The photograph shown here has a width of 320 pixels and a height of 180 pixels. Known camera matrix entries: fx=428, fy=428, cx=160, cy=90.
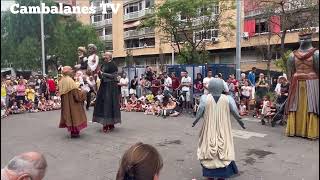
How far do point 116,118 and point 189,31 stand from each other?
1333cm

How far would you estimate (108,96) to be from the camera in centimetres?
933

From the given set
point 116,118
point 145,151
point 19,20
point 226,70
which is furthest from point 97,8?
point 145,151

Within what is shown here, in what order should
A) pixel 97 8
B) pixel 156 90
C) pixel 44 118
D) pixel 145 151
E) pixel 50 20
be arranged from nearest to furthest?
pixel 145 151
pixel 44 118
pixel 156 90
pixel 50 20
pixel 97 8

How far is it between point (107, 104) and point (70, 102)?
98 centimetres

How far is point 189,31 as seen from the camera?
2208 centimetres

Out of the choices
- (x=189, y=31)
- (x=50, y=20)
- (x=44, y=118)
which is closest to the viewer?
(x=44, y=118)

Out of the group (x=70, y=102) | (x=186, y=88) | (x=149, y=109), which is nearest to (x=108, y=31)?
(x=186, y=88)

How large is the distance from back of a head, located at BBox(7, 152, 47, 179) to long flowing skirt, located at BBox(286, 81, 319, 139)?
276 inches

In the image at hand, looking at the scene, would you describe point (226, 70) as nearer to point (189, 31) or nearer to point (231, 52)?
point (189, 31)

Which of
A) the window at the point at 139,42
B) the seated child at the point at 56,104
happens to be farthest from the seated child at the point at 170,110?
the window at the point at 139,42

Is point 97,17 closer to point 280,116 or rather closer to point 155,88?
point 155,88

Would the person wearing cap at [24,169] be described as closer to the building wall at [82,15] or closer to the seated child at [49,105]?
the seated child at [49,105]

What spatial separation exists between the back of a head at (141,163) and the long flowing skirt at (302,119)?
6.64m

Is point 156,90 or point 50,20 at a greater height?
point 50,20
